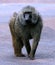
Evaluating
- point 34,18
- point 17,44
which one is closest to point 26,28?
point 34,18

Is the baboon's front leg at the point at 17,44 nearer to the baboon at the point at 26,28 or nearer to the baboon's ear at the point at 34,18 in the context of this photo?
the baboon at the point at 26,28

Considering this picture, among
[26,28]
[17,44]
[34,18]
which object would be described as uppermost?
[34,18]

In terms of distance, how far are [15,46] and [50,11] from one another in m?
14.1

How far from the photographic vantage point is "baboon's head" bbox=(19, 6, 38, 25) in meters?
9.78

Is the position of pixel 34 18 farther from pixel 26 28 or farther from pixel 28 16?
pixel 26 28

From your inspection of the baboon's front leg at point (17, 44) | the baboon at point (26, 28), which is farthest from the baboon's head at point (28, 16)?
the baboon's front leg at point (17, 44)

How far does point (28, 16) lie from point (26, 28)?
43cm

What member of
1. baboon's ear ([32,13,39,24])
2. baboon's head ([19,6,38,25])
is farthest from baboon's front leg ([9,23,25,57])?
baboon's ear ([32,13,39,24])

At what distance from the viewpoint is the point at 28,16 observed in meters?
9.78

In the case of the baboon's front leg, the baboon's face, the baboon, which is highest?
the baboon's face

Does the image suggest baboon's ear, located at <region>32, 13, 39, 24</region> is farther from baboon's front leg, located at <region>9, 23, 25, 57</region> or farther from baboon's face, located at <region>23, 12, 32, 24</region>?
baboon's front leg, located at <region>9, 23, 25, 57</region>

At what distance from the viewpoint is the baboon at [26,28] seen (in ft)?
32.4

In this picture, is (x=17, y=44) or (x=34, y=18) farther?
(x=17, y=44)

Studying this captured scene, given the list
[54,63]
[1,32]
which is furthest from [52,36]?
[54,63]
